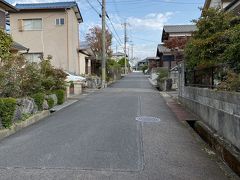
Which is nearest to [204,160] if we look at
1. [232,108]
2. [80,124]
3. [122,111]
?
[232,108]

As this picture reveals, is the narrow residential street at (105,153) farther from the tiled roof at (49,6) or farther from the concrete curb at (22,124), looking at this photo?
the tiled roof at (49,6)

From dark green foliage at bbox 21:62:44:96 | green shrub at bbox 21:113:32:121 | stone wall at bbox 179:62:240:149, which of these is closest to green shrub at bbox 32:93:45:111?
dark green foliage at bbox 21:62:44:96

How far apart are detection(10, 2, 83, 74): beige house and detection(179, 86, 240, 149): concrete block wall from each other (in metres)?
20.7

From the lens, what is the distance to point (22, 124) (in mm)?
9938

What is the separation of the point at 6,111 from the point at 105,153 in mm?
3652

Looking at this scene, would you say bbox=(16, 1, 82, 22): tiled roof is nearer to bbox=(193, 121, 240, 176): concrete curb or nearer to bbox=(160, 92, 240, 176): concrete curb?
bbox=(160, 92, 240, 176): concrete curb

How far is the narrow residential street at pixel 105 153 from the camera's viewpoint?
550 cm

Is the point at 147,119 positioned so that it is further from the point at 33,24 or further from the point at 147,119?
the point at 33,24

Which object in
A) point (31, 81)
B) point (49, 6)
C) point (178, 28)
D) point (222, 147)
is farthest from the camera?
point (178, 28)

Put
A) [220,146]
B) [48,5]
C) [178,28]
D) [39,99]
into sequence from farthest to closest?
1. [178,28]
2. [48,5]
3. [39,99]
4. [220,146]

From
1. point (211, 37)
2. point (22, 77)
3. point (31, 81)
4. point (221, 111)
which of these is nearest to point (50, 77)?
point (31, 81)

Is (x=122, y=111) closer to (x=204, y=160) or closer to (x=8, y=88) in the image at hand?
(x=8, y=88)

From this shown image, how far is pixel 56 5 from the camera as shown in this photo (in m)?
31.2

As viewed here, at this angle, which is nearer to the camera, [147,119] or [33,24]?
[147,119]
